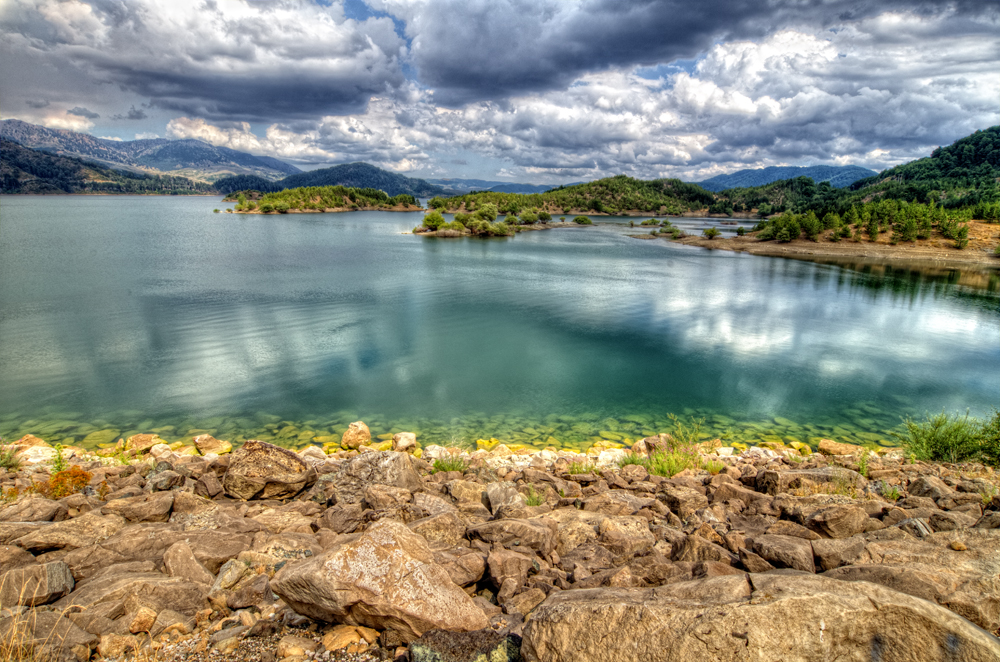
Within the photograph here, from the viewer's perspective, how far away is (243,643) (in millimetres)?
4207

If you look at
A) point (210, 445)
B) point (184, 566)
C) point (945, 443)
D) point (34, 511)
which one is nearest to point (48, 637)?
point (184, 566)

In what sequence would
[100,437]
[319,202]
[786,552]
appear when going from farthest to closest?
[319,202] < [100,437] < [786,552]

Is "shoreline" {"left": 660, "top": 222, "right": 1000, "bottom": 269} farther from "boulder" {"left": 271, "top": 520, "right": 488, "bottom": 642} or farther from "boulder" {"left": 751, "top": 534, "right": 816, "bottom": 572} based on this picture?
"boulder" {"left": 271, "top": 520, "right": 488, "bottom": 642}

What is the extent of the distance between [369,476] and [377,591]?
4.69 metres

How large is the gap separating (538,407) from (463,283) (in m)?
27.3

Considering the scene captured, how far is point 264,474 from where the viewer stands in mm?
8797

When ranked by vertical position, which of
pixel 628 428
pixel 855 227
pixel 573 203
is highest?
pixel 573 203

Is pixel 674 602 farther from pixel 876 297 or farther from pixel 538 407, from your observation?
pixel 876 297

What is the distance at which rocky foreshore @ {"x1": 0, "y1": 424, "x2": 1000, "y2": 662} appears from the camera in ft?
11.3

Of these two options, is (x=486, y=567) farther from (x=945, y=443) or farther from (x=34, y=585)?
(x=945, y=443)

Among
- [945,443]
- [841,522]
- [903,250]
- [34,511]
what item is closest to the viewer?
[841,522]

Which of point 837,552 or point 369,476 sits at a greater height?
point 837,552

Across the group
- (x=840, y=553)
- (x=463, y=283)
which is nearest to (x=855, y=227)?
(x=463, y=283)

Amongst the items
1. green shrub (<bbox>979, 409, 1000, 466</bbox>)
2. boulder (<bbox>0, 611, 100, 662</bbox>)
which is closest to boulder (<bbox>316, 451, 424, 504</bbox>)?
boulder (<bbox>0, 611, 100, 662</bbox>)
